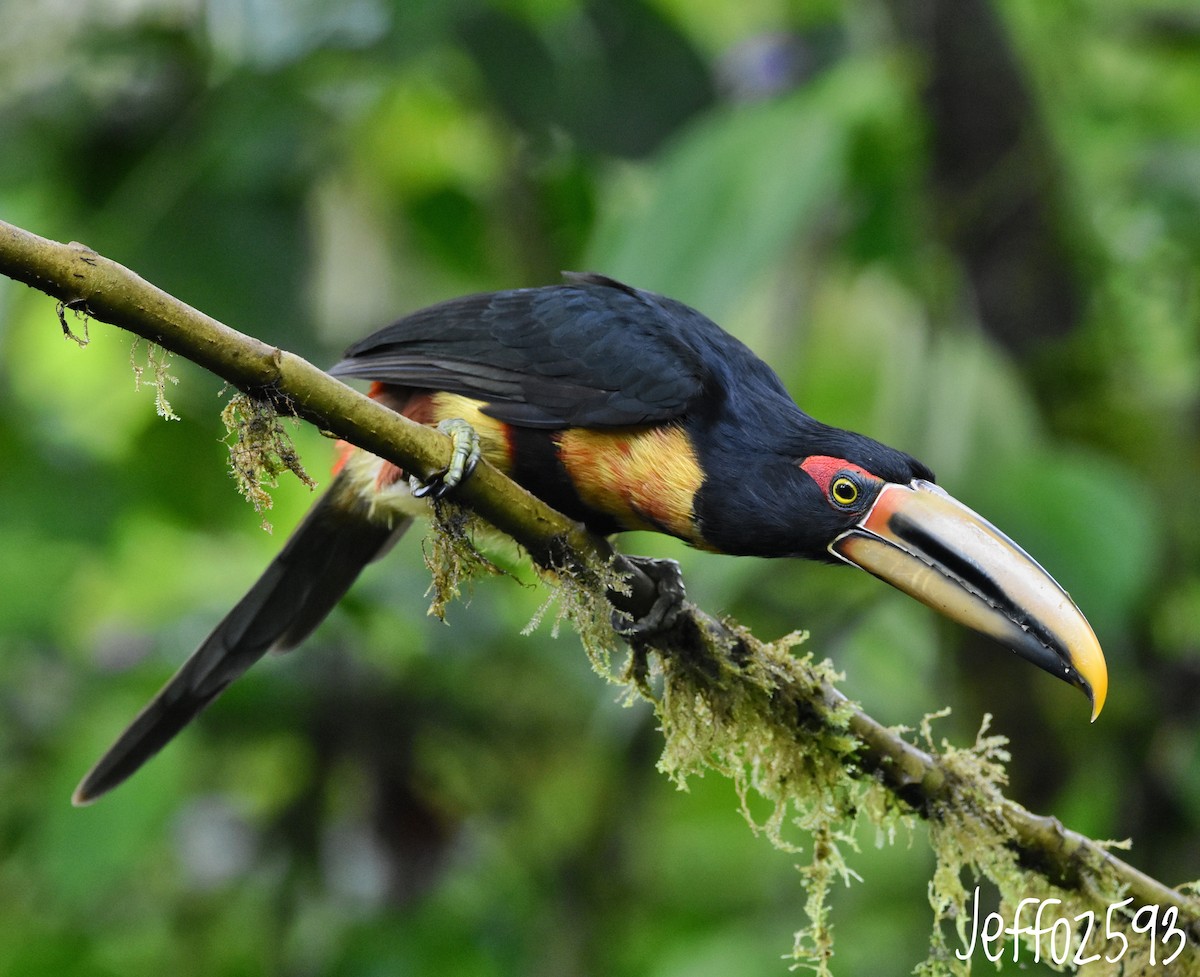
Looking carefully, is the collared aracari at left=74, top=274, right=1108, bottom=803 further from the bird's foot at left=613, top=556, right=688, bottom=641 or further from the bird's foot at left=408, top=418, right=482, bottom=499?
the bird's foot at left=613, top=556, right=688, bottom=641

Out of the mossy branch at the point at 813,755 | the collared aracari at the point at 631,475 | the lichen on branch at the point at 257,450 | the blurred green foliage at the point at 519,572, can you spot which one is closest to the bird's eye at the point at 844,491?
the collared aracari at the point at 631,475

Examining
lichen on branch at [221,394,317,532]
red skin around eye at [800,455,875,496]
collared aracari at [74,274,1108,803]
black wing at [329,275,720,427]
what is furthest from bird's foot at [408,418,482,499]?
red skin around eye at [800,455,875,496]

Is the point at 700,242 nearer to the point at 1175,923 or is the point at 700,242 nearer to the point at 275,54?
the point at 275,54

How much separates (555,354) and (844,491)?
60cm

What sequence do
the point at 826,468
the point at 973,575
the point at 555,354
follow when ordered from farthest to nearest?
1. the point at 555,354
2. the point at 826,468
3. the point at 973,575

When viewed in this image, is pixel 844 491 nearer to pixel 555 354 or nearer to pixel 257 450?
pixel 555 354

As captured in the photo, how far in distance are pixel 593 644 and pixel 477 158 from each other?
3.35m

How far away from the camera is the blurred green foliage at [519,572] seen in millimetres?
4008

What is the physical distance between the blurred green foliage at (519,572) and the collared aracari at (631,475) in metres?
1.09

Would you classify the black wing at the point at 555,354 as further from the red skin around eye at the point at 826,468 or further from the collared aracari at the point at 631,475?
the red skin around eye at the point at 826,468

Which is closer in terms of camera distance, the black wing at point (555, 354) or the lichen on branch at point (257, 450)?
the lichen on branch at point (257, 450)

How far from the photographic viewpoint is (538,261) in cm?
477

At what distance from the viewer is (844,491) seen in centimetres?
234

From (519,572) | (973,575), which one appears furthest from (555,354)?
(519,572)
